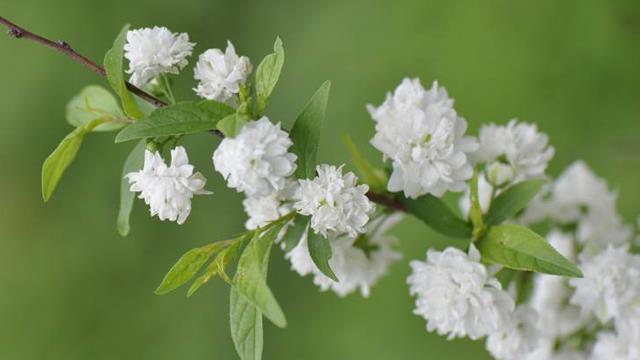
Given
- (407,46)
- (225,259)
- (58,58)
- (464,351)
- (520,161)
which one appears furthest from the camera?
(58,58)

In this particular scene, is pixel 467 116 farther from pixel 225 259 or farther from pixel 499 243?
pixel 225 259

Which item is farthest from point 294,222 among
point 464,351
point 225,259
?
point 464,351

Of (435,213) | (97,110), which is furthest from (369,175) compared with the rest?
(97,110)

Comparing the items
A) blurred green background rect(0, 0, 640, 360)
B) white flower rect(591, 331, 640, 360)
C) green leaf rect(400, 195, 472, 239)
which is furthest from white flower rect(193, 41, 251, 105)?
blurred green background rect(0, 0, 640, 360)

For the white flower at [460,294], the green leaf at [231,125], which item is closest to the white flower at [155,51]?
the green leaf at [231,125]

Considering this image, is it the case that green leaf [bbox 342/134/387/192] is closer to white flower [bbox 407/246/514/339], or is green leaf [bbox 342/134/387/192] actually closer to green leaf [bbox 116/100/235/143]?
white flower [bbox 407/246/514/339]

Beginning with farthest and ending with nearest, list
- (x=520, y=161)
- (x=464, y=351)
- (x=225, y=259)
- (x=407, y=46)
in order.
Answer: (x=407, y=46), (x=464, y=351), (x=520, y=161), (x=225, y=259)
